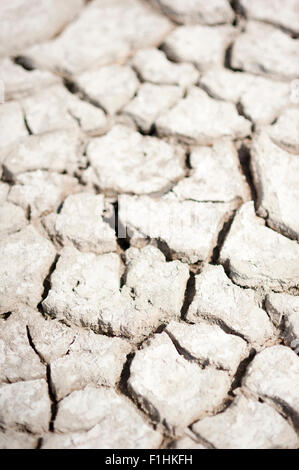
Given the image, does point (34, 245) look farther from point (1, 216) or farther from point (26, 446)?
point (26, 446)

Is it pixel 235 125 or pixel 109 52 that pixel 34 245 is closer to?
pixel 235 125

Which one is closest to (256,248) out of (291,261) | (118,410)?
(291,261)

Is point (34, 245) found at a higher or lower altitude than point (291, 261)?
lower

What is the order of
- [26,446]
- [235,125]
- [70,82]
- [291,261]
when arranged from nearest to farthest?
[26,446] → [291,261] → [235,125] → [70,82]

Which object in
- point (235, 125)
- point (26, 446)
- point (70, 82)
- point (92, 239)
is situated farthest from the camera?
point (70, 82)

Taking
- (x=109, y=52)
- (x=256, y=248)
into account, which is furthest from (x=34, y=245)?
(x=109, y=52)

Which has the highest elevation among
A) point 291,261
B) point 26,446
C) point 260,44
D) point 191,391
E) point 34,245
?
point 260,44

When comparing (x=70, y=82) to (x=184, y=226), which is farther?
(x=70, y=82)
